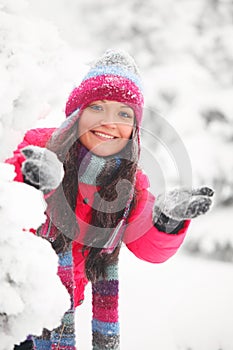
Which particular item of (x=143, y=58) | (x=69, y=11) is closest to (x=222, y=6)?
(x=143, y=58)

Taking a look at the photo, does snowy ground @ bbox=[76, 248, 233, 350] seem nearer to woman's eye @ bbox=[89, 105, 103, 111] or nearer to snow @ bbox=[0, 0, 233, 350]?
snow @ bbox=[0, 0, 233, 350]

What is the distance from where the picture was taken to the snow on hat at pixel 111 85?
1809 millimetres

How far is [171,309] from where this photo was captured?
127 inches

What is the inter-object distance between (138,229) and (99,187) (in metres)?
0.28

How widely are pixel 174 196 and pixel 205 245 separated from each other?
380 cm

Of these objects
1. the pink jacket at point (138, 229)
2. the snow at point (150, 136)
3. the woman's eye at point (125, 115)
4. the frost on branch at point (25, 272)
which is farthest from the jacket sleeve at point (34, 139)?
the frost on branch at point (25, 272)

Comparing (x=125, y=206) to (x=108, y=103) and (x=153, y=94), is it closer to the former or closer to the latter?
(x=108, y=103)

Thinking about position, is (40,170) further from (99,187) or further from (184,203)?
(99,187)

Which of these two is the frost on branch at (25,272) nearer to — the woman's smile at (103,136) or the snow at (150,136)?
the snow at (150,136)

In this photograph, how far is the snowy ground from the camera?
8.99 feet

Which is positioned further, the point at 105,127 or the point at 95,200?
the point at 95,200

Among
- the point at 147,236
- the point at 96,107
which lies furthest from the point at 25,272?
the point at 96,107

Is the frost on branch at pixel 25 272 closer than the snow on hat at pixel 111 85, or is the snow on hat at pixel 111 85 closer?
the frost on branch at pixel 25 272

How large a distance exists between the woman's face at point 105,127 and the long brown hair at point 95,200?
1.9 inches
